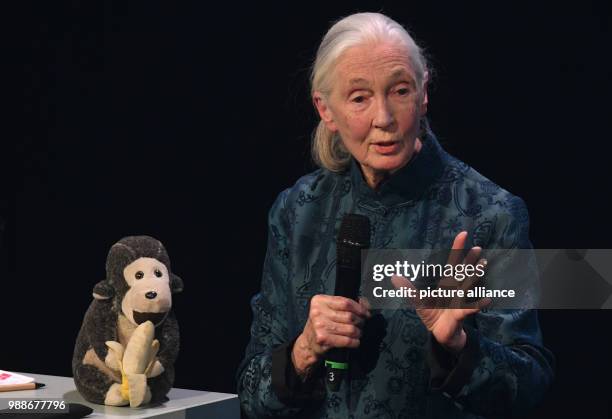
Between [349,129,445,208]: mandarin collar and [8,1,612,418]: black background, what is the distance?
52cm

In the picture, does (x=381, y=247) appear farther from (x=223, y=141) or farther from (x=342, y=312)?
(x=223, y=141)

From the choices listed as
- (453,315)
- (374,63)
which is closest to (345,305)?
(453,315)

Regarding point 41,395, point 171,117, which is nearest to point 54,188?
point 171,117

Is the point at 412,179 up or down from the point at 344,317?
up

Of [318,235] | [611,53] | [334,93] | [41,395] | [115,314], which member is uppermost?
[611,53]

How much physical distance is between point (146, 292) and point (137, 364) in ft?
0.45

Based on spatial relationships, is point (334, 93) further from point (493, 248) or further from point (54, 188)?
point (54, 188)

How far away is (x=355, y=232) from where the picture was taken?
55.1 inches

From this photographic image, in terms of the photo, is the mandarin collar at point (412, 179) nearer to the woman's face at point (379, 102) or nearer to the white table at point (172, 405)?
the woman's face at point (379, 102)

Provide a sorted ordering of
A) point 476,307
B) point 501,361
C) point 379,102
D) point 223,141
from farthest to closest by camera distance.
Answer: point 223,141, point 379,102, point 501,361, point 476,307

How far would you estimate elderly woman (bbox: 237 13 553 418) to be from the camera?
1.43 m

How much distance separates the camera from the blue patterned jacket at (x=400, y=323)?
4.75 feet

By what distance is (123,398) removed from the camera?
1898 millimetres

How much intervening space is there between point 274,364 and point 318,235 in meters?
0.25
